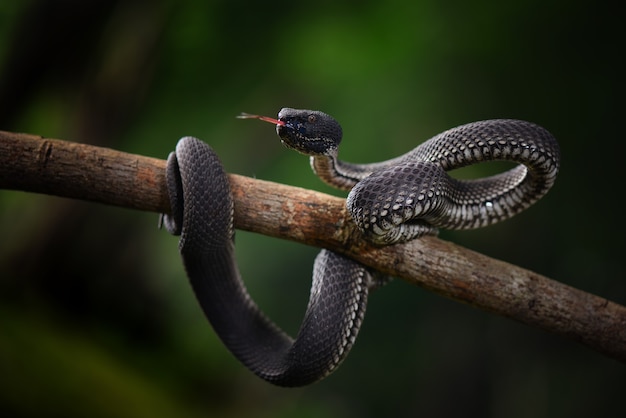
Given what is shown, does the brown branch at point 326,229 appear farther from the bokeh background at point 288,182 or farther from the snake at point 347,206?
the bokeh background at point 288,182

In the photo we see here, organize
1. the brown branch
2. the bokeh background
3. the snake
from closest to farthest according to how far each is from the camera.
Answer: the snake → the brown branch → the bokeh background

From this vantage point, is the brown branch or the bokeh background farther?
the bokeh background

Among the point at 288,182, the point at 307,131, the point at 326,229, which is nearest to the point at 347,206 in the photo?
the point at 326,229

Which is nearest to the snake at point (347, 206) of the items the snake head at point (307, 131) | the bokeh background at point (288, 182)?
the snake head at point (307, 131)

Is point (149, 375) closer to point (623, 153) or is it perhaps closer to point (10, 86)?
point (10, 86)

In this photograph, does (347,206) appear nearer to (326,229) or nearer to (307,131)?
(326,229)

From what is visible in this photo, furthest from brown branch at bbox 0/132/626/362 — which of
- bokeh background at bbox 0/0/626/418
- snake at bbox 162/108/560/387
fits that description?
bokeh background at bbox 0/0/626/418

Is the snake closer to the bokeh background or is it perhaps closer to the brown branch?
the brown branch

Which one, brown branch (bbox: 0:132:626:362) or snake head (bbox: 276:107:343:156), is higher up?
snake head (bbox: 276:107:343:156)
